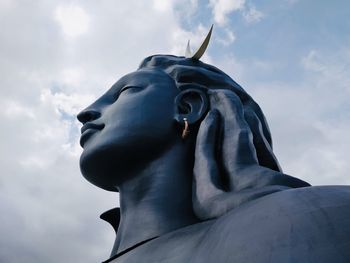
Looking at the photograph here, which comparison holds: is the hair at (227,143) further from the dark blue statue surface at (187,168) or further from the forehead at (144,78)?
the forehead at (144,78)

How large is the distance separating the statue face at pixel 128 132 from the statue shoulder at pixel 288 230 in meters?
1.92

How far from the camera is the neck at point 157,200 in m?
5.25

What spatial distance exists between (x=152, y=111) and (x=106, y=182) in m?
0.92

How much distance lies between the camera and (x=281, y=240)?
320 cm

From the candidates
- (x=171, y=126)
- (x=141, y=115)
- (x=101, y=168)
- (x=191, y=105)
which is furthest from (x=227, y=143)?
Answer: (x=101, y=168)

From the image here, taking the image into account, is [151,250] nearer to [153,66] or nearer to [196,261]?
[196,261]

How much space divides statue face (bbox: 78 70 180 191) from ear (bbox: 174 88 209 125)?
0.08 m

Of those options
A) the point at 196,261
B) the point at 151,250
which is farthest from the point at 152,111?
the point at 196,261

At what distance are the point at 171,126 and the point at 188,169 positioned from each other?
50 cm

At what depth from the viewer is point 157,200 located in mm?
5430

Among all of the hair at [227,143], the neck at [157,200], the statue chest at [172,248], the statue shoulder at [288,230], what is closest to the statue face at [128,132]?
the neck at [157,200]

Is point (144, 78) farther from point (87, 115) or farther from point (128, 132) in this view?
point (128, 132)

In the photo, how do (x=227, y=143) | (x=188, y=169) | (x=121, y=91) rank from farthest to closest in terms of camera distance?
(x=121, y=91)
(x=188, y=169)
(x=227, y=143)

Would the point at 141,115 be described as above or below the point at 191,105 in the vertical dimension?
below
